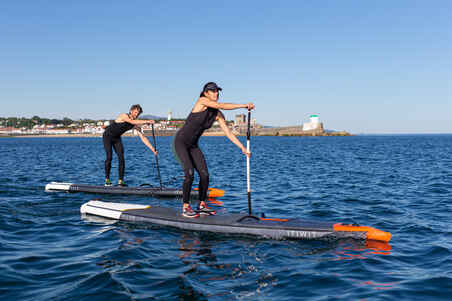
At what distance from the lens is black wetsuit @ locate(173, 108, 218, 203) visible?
7266 millimetres

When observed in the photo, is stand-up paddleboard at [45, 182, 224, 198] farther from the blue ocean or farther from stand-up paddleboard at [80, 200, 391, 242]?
stand-up paddleboard at [80, 200, 391, 242]

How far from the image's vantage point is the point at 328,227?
6.58m

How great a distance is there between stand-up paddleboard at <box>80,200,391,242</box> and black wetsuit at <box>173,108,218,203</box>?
26.0 inches

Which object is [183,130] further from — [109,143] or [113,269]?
[109,143]

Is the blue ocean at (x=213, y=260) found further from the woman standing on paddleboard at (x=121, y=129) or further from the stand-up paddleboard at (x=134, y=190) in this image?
the woman standing on paddleboard at (x=121, y=129)

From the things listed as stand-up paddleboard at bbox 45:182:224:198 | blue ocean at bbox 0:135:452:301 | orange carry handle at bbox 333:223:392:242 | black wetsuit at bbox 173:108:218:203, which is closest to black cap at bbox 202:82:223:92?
black wetsuit at bbox 173:108:218:203

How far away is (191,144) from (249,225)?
6.92 feet

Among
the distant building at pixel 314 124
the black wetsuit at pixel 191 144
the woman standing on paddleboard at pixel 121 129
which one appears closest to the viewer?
the black wetsuit at pixel 191 144

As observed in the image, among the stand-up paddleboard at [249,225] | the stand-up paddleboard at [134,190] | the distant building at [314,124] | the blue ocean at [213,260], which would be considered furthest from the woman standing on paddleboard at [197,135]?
the distant building at [314,124]

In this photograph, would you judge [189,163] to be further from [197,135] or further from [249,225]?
[249,225]

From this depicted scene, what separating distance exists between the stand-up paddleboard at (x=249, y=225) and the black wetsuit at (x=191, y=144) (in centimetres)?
66

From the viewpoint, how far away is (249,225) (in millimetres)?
6859

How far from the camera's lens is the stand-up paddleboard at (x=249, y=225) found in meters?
6.44

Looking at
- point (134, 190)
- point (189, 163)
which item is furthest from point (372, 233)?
point (134, 190)
